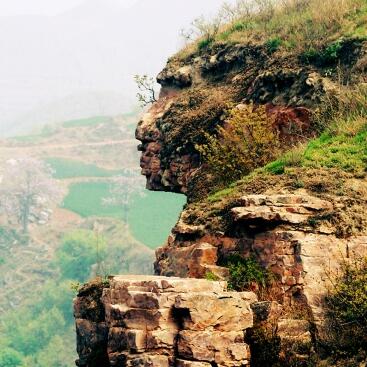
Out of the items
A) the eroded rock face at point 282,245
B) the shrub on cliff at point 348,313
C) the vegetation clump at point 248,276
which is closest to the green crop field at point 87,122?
the eroded rock face at point 282,245

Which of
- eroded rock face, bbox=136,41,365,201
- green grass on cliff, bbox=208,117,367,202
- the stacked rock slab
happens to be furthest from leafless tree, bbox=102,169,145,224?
the stacked rock slab

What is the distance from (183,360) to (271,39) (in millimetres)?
13210

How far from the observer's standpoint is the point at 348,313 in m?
11.7

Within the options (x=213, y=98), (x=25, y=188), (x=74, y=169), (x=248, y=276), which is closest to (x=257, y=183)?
(x=248, y=276)

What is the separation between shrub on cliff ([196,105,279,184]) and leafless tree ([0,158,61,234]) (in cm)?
9680

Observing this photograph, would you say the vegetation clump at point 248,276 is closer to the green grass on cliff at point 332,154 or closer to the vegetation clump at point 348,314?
the vegetation clump at point 348,314

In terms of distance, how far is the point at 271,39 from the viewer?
73.2 ft

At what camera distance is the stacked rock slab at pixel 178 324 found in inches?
455

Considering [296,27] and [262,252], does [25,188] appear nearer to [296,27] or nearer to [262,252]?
[296,27]

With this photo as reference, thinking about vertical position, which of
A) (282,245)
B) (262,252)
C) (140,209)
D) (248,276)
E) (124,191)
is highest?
(282,245)

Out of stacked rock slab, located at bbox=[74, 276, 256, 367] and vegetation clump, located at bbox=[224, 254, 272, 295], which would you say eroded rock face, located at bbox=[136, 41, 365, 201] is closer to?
vegetation clump, located at bbox=[224, 254, 272, 295]

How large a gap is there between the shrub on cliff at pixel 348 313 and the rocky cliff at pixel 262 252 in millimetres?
293

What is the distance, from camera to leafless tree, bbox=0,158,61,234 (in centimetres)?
11656

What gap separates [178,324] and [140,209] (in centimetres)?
10973
